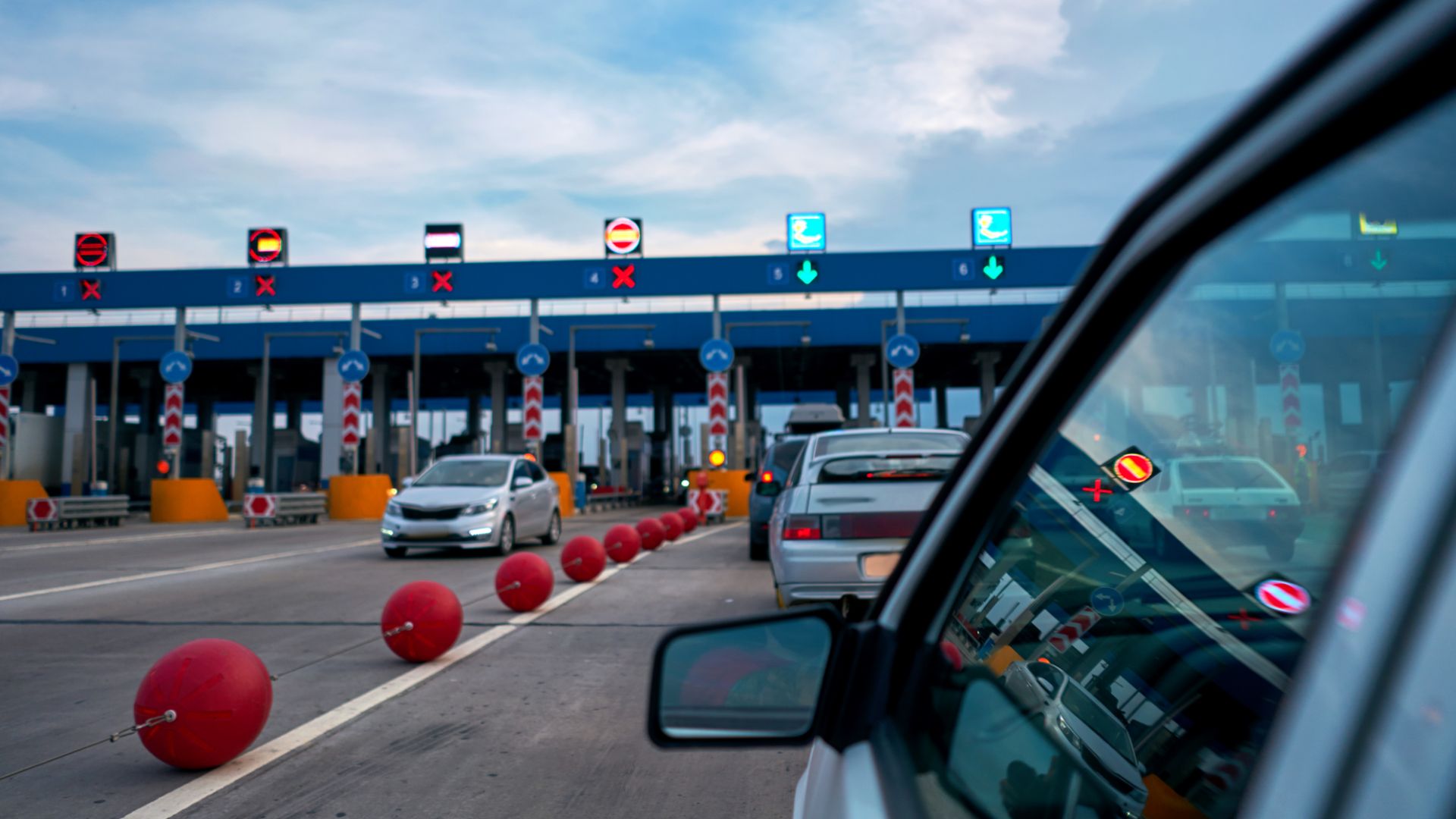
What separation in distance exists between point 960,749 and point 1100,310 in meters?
0.62

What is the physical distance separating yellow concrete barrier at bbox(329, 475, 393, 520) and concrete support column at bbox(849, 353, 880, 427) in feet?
66.0

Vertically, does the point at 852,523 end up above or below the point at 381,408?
below

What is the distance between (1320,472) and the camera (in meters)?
0.84

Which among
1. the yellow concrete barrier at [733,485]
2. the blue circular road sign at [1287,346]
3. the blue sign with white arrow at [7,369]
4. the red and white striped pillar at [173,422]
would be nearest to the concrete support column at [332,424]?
the red and white striped pillar at [173,422]

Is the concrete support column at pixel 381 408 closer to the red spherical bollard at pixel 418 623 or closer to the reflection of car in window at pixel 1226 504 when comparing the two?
the red spherical bollard at pixel 418 623

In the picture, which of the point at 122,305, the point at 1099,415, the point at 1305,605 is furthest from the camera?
the point at 122,305

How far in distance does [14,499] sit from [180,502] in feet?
12.1

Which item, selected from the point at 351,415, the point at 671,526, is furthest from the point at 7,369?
the point at 671,526

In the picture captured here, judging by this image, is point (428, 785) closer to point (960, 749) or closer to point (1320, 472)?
point (960, 749)

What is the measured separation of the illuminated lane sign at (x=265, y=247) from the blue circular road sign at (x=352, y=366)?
3.45m

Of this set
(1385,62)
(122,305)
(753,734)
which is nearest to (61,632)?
(753,734)

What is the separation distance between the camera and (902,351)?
982 inches

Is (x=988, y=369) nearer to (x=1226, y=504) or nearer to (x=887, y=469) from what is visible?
(x=887, y=469)

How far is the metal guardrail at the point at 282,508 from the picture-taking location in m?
24.9
